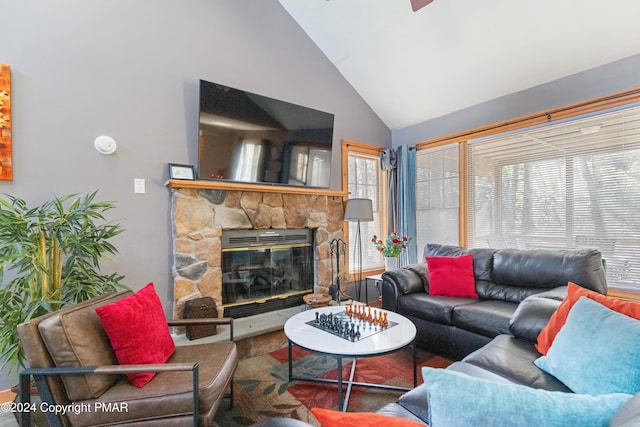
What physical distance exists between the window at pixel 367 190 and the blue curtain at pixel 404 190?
0.19m

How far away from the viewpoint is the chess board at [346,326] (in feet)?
6.36

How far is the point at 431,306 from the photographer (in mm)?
2680

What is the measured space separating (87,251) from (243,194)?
139 cm

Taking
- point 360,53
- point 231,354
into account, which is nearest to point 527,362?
Result: point 231,354

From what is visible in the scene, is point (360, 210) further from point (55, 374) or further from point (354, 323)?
point (55, 374)

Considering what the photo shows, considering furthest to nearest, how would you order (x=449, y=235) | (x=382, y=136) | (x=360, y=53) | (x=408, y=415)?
(x=382, y=136)
(x=449, y=235)
(x=360, y=53)
(x=408, y=415)

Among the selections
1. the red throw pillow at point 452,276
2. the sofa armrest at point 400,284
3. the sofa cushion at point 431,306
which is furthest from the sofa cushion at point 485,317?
the sofa armrest at point 400,284

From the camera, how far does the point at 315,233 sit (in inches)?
142

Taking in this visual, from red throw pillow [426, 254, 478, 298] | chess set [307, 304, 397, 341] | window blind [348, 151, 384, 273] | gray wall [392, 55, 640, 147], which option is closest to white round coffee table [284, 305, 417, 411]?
chess set [307, 304, 397, 341]

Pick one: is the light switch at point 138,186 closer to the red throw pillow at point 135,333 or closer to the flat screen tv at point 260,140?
the flat screen tv at point 260,140

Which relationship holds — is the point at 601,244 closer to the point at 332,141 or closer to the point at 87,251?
the point at 332,141

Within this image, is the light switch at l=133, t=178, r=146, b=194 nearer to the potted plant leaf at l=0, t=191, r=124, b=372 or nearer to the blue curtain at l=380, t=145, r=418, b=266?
the potted plant leaf at l=0, t=191, r=124, b=372

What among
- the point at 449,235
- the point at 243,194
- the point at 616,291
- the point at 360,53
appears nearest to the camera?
the point at 616,291

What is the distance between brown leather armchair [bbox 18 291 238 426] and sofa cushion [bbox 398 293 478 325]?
191 cm
